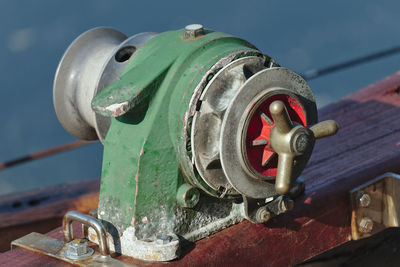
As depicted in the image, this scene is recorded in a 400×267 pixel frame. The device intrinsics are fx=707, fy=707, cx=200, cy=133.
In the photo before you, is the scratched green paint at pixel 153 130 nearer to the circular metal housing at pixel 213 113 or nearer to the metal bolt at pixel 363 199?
the circular metal housing at pixel 213 113

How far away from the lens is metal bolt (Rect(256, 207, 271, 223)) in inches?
60.2

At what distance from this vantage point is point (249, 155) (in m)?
1.39

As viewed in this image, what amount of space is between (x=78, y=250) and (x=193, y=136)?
33cm

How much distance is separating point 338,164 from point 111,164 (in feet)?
2.24

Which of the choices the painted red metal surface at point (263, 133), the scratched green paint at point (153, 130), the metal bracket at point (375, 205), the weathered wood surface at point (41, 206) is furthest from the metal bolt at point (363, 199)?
the weathered wood surface at point (41, 206)

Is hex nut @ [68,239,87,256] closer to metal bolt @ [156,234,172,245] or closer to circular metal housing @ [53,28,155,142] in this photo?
metal bolt @ [156,234,172,245]

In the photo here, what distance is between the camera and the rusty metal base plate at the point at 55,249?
1402 mm

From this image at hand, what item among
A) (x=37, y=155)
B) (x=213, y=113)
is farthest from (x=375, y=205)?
(x=37, y=155)

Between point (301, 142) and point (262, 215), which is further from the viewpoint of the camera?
point (262, 215)

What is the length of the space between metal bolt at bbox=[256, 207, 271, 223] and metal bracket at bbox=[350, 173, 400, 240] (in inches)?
12.1

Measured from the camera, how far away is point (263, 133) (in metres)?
1.40

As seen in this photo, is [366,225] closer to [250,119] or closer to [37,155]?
[250,119]

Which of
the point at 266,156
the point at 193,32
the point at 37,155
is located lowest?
the point at 37,155

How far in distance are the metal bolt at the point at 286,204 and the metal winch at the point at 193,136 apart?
0.18 ft
